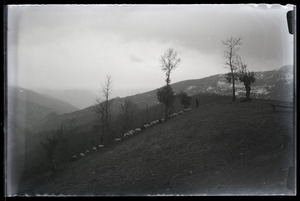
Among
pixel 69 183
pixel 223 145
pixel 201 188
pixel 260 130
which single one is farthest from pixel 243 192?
pixel 69 183

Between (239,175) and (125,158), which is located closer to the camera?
(239,175)

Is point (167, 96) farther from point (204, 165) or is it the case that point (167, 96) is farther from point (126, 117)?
point (204, 165)

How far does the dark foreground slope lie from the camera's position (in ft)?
34.4

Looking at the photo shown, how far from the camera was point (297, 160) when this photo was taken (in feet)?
25.9

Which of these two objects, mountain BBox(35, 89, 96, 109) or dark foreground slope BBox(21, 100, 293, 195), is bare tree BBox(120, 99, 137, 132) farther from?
dark foreground slope BBox(21, 100, 293, 195)

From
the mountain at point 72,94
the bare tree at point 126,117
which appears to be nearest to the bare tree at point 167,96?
the bare tree at point 126,117

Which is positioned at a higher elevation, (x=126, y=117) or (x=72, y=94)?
(x=72, y=94)

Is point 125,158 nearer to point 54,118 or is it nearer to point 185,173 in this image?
point 185,173

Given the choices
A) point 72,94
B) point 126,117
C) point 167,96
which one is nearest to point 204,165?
point 167,96

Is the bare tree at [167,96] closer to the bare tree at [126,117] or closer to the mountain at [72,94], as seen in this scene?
the bare tree at [126,117]

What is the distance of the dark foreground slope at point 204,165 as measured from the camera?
10.5 m

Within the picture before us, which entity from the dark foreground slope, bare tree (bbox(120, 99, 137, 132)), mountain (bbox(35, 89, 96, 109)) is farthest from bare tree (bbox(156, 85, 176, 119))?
the dark foreground slope

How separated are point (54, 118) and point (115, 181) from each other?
71893 millimetres

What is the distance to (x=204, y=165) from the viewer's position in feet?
43.9
